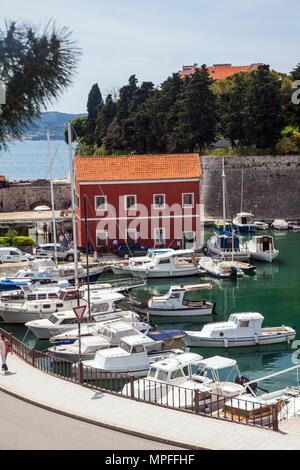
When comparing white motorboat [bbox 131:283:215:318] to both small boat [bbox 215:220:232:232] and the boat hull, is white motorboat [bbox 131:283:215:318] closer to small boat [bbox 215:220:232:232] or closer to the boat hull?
the boat hull

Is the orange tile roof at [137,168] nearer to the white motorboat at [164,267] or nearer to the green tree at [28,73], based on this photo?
the white motorboat at [164,267]

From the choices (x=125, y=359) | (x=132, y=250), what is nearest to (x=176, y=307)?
(x=125, y=359)

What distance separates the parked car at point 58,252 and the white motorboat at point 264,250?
11118 mm

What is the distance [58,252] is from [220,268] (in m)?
9.80

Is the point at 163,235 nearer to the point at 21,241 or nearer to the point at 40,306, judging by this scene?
the point at 21,241

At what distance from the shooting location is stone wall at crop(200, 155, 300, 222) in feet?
186

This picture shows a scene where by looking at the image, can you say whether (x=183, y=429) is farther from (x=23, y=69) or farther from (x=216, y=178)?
(x=216, y=178)

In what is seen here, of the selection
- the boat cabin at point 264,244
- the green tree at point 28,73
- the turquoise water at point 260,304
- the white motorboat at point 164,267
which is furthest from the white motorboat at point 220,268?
the green tree at point 28,73

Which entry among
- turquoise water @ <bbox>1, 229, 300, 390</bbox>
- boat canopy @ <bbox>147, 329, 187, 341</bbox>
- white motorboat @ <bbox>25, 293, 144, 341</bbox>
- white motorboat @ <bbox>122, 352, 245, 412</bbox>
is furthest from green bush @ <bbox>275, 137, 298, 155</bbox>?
white motorboat @ <bbox>122, 352, 245, 412</bbox>

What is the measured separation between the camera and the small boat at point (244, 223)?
5119 cm

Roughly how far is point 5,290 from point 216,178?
3028 cm

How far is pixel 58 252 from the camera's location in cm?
3912

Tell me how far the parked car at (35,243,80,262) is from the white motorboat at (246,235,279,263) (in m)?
11.1
